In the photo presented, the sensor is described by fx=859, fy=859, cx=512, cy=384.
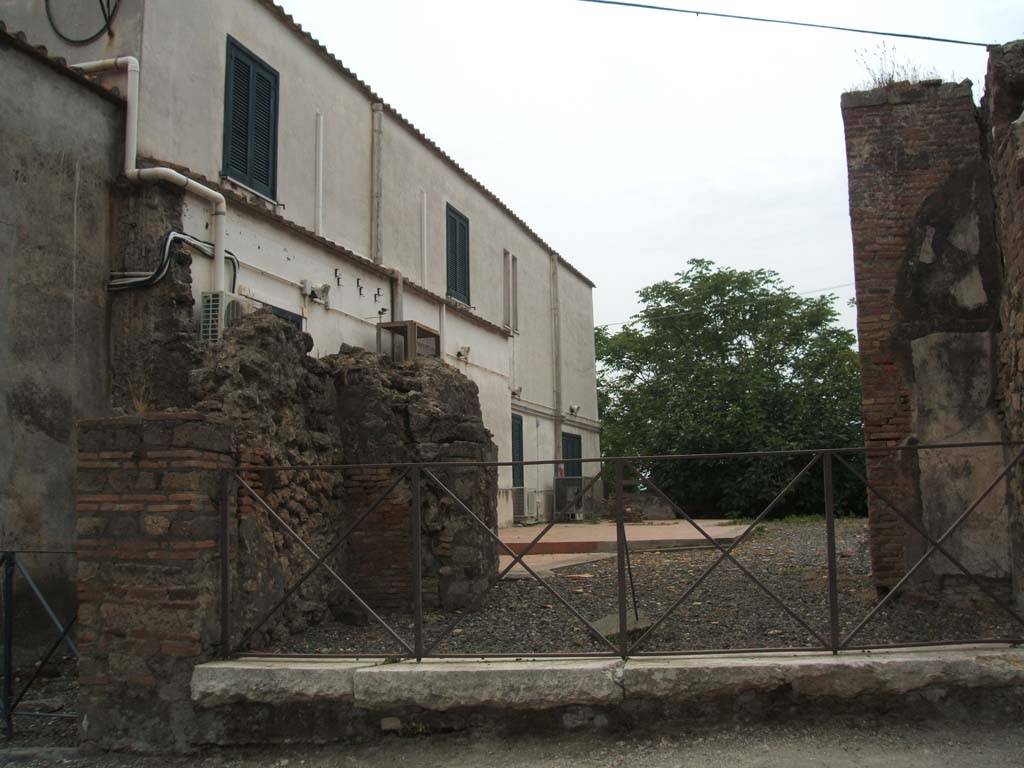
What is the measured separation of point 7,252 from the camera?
22.7 feet

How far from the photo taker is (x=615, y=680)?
473cm

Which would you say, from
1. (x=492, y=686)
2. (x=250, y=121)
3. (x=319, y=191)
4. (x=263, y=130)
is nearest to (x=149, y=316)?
(x=250, y=121)

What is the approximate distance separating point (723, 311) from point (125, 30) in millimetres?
20617

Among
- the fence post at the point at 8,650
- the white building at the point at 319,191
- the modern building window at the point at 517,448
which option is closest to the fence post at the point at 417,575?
the fence post at the point at 8,650

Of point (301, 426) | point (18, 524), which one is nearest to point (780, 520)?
point (301, 426)

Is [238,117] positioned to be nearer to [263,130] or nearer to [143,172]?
[263,130]

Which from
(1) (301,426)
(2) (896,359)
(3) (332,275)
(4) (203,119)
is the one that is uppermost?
(4) (203,119)

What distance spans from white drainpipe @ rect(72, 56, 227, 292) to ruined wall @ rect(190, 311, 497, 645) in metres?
1.61

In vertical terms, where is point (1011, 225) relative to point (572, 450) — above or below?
above

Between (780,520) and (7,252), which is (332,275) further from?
(780,520)

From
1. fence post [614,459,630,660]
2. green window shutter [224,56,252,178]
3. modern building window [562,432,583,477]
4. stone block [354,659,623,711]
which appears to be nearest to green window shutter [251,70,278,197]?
green window shutter [224,56,252,178]

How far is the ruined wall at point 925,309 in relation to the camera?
6.93m

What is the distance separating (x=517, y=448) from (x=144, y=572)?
13.1m

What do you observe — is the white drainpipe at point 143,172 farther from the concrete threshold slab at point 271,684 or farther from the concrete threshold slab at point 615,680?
the concrete threshold slab at point 615,680
